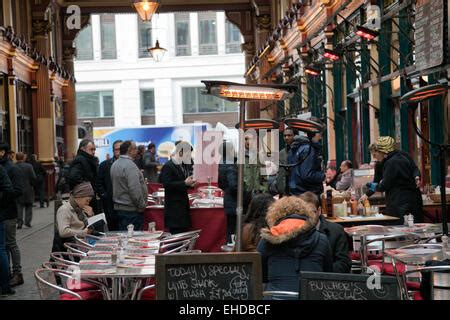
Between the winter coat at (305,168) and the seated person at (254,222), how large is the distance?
2778 millimetres

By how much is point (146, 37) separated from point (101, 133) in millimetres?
19349

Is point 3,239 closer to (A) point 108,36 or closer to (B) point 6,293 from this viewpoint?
(B) point 6,293

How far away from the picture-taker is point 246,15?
3969 centimetres

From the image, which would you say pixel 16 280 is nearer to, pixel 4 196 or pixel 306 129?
pixel 4 196

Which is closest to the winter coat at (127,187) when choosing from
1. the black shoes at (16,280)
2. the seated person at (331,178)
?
the black shoes at (16,280)

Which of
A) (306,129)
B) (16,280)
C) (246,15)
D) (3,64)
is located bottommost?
(16,280)

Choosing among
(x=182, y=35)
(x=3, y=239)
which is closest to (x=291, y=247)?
(x=3, y=239)

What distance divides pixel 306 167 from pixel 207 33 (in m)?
50.2

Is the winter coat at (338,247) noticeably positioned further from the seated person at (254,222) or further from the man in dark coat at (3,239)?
the man in dark coat at (3,239)

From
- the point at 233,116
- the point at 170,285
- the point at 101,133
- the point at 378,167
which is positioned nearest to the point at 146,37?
the point at 233,116

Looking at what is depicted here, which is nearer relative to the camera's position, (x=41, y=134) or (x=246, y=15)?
(x=41, y=134)

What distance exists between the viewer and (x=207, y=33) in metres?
60.7

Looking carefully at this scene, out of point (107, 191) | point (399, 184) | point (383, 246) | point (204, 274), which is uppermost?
point (399, 184)

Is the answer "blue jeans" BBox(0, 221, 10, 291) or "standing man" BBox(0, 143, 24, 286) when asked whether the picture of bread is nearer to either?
"standing man" BBox(0, 143, 24, 286)
